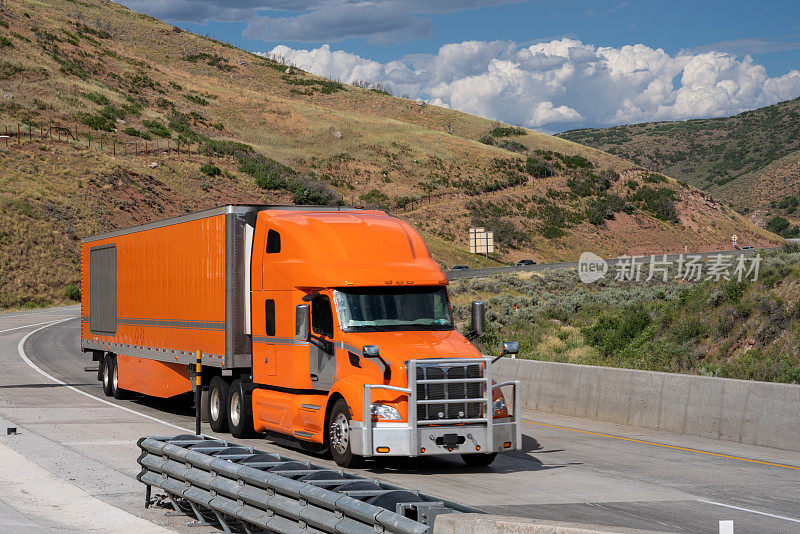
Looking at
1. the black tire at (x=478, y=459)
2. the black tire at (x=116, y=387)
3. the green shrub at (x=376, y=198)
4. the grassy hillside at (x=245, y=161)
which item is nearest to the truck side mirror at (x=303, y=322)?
the black tire at (x=478, y=459)

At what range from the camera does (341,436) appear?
13062 mm

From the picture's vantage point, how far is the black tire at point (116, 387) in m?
22.9

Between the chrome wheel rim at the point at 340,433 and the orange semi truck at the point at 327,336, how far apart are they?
0.09ft

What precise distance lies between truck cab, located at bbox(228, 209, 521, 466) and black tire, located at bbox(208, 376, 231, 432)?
32cm

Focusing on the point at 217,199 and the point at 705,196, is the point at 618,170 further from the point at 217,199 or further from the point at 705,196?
the point at 217,199

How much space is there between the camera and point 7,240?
6222 cm

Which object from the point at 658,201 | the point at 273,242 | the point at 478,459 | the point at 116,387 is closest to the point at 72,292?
the point at 116,387

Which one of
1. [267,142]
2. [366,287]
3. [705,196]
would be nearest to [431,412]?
[366,287]

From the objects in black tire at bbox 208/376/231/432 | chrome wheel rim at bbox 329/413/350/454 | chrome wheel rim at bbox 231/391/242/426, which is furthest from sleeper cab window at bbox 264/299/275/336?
chrome wheel rim at bbox 329/413/350/454

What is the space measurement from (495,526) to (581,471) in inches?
256

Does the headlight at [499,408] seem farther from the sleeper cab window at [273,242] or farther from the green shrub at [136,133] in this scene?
the green shrub at [136,133]

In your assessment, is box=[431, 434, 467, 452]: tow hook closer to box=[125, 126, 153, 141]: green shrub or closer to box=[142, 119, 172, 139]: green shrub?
box=[125, 126, 153, 141]: green shrub

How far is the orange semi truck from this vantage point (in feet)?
41.0

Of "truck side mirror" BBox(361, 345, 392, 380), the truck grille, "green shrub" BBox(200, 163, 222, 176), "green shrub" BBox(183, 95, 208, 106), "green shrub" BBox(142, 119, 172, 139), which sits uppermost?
"green shrub" BBox(183, 95, 208, 106)
